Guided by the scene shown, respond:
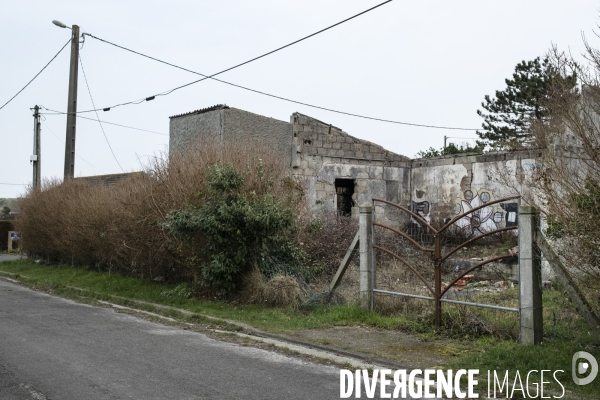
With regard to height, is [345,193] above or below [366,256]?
above

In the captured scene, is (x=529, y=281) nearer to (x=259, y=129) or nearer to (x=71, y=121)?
(x=259, y=129)

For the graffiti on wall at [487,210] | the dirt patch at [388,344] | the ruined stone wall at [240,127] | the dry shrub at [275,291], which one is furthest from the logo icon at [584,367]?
the ruined stone wall at [240,127]

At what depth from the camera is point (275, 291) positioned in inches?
449

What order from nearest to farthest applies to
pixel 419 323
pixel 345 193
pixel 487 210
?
pixel 419 323
pixel 487 210
pixel 345 193

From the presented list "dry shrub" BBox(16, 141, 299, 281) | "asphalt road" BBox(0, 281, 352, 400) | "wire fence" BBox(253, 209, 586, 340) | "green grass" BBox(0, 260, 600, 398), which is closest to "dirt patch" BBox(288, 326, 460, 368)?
"green grass" BBox(0, 260, 600, 398)

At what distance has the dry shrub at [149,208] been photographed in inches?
515

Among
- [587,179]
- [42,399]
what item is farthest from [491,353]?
[42,399]

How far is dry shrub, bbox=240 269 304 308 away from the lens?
11.3 metres

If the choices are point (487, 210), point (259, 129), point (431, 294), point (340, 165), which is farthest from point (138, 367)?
point (487, 210)

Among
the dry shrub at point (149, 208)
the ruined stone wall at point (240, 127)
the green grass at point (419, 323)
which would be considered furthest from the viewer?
the ruined stone wall at point (240, 127)

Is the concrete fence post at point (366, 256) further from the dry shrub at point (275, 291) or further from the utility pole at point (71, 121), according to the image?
the utility pole at point (71, 121)

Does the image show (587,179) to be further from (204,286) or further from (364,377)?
(204,286)

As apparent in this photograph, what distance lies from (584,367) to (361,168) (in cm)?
1489

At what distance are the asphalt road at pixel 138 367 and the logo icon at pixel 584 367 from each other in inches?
104
